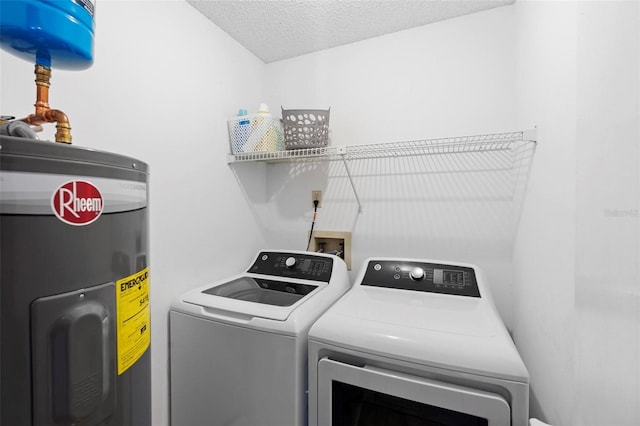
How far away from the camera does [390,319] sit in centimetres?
107

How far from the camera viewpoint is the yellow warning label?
1.94ft

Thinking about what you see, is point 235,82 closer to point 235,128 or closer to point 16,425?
point 235,128

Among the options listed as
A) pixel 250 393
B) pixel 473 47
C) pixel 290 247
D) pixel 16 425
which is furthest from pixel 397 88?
pixel 16 425

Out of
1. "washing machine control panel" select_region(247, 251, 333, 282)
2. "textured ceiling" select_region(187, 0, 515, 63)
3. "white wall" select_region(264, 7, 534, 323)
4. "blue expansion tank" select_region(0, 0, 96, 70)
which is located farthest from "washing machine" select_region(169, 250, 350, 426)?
"textured ceiling" select_region(187, 0, 515, 63)

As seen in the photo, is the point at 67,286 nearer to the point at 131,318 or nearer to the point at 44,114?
the point at 131,318

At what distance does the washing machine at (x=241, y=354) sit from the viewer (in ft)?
3.43

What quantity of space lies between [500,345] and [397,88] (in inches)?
58.7

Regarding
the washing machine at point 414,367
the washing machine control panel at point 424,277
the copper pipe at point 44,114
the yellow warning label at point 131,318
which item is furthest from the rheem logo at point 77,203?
the washing machine control panel at point 424,277

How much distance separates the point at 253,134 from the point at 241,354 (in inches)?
46.2

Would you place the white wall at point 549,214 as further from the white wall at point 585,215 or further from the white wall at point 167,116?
the white wall at point 167,116

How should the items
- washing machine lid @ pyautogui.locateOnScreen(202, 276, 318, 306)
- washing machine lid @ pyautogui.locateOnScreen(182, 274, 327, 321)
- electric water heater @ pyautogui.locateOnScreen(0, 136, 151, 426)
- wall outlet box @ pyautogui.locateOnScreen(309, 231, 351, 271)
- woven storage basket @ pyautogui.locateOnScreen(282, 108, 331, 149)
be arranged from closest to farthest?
1. electric water heater @ pyautogui.locateOnScreen(0, 136, 151, 426)
2. washing machine lid @ pyautogui.locateOnScreen(182, 274, 327, 321)
3. washing machine lid @ pyautogui.locateOnScreen(202, 276, 318, 306)
4. woven storage basket @ pyautogui.locateOnScreen(282, 108, 331, 149)
5. wall outlet box @ pyautogui.locateOnScreen(309, 231, 351, 271)

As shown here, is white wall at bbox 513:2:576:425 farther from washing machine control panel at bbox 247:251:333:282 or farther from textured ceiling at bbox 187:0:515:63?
washing machine control panel at bbox 247:251:333:282

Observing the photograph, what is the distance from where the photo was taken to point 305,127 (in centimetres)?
158

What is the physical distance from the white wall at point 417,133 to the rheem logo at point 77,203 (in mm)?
1471
